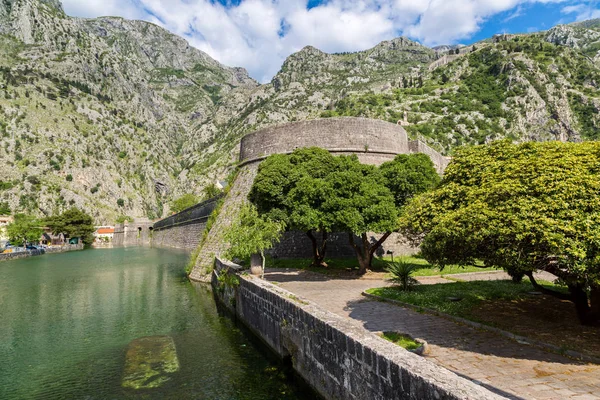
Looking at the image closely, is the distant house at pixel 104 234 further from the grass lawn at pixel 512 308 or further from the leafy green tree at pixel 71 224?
the grass lawn at pixel 512 308

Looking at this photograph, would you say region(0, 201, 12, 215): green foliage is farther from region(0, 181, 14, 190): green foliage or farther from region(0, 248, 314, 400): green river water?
region(0, 248, 314, 400): green river water

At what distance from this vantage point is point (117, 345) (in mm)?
11258

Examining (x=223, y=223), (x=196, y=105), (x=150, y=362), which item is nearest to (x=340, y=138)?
(x=223, y=223)

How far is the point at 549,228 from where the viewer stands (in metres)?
5.67

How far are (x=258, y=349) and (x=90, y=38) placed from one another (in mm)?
163213

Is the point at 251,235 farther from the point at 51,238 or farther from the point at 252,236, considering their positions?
the point at 51,238

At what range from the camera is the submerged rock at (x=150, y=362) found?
8430 millimetres

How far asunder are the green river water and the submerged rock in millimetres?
184

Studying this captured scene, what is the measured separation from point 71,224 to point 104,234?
66.9 ft

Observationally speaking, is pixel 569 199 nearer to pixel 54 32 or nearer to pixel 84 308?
pixel 84 308

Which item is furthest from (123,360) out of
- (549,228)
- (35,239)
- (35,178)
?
(35,178)

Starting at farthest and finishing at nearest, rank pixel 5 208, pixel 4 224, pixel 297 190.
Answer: pixel 5 208 < pixel 4 224 < pixel 297 190

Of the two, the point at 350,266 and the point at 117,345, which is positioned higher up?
the point at 350,266

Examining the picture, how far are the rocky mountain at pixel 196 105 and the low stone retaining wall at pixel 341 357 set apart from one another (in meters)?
57.9
